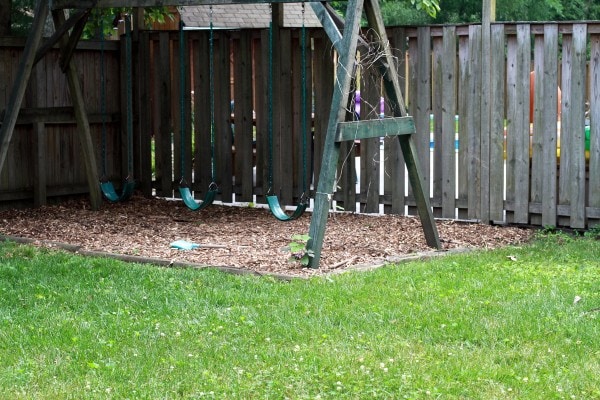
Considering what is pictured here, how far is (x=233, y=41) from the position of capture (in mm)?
11656

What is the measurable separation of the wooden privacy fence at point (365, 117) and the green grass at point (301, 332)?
2154 millimetres

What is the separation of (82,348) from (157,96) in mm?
7080

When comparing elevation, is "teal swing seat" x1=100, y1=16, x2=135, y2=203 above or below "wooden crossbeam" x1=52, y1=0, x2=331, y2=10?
below

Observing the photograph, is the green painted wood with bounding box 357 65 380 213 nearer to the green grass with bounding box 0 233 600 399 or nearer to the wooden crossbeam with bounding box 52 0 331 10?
the wooden crossbeam with bounding box 52 0 331 10

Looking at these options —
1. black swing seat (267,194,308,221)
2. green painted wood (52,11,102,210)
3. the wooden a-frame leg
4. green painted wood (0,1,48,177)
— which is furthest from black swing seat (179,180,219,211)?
the wooden a-frame leg

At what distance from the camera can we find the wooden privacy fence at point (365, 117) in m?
9.76

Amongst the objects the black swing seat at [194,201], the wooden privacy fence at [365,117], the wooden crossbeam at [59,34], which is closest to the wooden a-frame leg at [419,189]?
the wooden privacy fence at [365,117]

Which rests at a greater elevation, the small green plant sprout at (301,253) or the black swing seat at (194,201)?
the black swing seat at (194,201)

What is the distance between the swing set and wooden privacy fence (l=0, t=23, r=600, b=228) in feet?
1.84

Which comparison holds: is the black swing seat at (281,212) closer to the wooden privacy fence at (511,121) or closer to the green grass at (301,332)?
the wooden privacy fence at (511,121)

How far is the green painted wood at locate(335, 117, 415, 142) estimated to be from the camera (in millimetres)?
8023

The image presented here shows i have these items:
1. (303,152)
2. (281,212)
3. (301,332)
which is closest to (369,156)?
(303,152)

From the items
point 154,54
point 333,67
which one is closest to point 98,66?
point 154,54

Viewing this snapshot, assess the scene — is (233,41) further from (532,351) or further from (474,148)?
(532,351)
